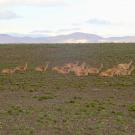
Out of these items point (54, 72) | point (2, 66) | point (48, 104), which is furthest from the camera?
point (2, 66)

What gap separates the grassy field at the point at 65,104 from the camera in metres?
14.7

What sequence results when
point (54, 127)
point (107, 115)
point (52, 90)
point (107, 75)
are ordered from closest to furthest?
point (54, 127), point (107, 115), point (52, 90), point (107, 75)

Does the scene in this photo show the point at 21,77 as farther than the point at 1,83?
Yes

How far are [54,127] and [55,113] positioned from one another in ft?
8.25

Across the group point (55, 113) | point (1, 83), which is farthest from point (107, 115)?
point (1, 83)

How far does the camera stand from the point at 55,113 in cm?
1730

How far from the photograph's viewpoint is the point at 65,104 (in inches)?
779

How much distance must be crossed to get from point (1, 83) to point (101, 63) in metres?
15.5

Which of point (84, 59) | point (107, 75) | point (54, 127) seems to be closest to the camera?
point (54, 127)

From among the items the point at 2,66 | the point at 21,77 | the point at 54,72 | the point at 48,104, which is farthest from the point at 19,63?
the point at 48,104

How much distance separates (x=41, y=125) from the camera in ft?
49.4

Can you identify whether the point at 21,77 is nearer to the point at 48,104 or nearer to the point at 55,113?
the point at 48,104

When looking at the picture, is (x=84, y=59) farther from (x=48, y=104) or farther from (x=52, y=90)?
(x=48, y=104)

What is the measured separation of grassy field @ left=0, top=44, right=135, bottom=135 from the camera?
580 inches
